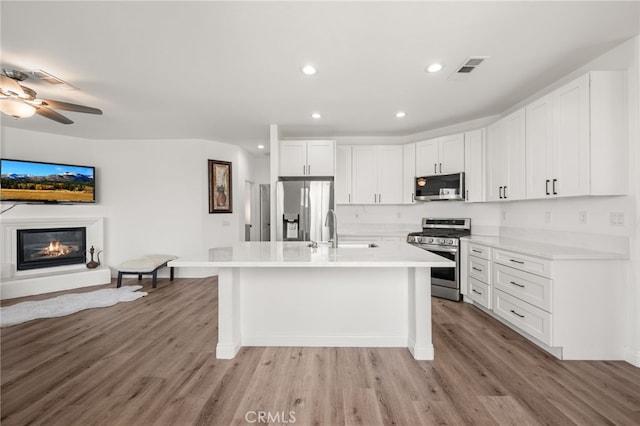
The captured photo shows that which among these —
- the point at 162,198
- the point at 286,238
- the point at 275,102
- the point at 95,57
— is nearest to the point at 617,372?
the point at 286,238

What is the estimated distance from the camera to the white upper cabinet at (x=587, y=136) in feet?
7.39

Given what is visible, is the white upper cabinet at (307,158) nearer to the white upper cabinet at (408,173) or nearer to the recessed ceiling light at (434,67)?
the white upper cabinet at (408,173)

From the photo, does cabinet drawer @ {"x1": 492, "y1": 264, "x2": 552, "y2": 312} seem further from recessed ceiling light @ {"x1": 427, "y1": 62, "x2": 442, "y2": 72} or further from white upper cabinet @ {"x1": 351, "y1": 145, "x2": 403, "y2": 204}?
recessed ceiling light @ {"x1": 427, "y1": 62, "x2": 442, "y2": 72}

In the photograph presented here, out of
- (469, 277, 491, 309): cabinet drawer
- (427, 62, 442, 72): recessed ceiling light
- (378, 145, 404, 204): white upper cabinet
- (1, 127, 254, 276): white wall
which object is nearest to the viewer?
(427, 62, 442, 72): recessed ceiling light

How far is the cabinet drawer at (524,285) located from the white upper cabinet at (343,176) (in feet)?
7.79

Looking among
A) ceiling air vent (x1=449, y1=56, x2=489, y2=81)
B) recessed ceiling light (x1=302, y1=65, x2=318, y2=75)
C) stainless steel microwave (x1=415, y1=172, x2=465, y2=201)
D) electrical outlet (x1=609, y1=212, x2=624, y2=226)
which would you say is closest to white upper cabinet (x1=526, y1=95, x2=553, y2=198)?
electrical outlet (x1=609, y1=212, x2=624, y2=226)

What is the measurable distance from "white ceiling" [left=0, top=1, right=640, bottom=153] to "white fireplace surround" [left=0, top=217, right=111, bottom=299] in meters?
2.40

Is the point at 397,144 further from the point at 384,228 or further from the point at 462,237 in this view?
the point at 462,237

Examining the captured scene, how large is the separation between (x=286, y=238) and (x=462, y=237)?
2.48 m

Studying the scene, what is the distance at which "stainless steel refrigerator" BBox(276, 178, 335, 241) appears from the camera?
13.6 ft

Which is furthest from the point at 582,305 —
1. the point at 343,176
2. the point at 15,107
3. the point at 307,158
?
the point at 15,107

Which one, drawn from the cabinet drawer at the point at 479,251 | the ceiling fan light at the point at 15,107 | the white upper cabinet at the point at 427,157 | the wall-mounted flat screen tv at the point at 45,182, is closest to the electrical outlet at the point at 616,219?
the cabinet drawer at the point at 479,251

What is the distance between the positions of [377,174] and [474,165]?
1.41 m

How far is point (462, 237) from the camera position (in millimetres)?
3844
